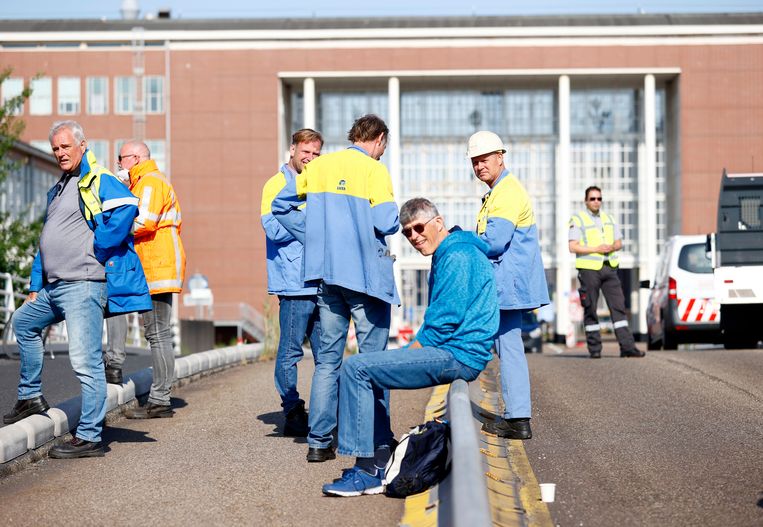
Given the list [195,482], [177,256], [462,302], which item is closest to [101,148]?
[177,256]

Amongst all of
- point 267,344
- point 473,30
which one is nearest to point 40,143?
point 473,30

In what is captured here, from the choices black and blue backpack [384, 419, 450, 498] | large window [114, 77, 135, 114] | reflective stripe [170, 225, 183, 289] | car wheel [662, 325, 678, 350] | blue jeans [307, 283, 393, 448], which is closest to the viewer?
black and blue backpack [384, 419, 450, 498]

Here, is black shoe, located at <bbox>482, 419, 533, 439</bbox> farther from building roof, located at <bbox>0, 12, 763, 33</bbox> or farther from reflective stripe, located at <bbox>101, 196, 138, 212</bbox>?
building roof, located at <bbox>0, 12, 763, 33</bbox>

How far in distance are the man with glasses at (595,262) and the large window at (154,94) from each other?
51.3 meters

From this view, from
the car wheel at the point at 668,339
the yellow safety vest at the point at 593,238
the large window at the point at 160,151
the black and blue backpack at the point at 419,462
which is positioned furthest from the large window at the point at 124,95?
the black and blue backpack at the point at 419,462

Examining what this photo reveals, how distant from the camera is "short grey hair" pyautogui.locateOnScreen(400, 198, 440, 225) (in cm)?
714

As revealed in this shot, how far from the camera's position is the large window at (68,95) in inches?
2638

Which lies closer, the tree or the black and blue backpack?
the black and blue backpack

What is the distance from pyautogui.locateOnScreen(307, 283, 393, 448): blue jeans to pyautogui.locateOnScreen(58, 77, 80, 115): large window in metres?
61.5

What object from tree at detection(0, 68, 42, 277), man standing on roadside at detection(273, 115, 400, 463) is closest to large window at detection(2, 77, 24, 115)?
tree at detection(0, 68, 42, 277)

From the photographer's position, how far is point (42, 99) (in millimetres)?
67500

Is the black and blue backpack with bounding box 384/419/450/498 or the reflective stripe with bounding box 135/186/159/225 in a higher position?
the reflective stripe with bounding box 135/186/159/225

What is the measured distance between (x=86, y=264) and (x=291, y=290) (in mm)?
1483

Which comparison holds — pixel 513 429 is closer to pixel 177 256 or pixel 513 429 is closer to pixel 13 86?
pixel 177 256
